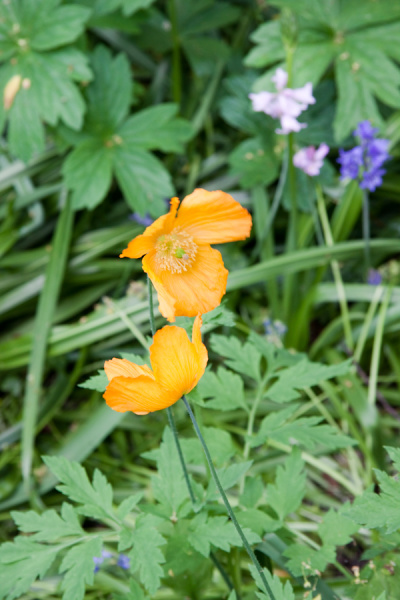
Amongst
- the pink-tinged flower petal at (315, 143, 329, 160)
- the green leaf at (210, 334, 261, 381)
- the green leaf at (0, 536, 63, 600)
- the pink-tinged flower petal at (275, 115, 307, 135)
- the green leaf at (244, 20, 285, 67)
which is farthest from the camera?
the green leaf at (244, 20, 285, 67)

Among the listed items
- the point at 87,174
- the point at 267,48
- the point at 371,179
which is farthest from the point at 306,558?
the point at 267,48

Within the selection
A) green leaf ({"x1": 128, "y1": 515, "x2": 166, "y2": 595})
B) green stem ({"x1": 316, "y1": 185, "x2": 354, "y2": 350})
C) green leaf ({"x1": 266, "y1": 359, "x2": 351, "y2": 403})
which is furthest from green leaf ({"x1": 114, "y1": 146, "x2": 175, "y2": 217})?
green leaf ({"x1": 128, "y1": 515, "x2": 166, "y2": 595})

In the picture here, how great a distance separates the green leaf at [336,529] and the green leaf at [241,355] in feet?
1.00

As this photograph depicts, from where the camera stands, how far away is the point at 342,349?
173cm

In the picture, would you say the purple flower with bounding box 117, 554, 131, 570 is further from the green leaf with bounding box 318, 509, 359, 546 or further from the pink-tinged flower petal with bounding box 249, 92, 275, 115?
the pink-tinged flower petal with bounding box 249, 92, 275, 115

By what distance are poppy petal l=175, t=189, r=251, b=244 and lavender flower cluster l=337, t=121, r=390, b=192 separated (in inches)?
33.3

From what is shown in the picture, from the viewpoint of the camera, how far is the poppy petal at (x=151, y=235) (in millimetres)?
714

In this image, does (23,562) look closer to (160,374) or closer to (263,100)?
(160,374)

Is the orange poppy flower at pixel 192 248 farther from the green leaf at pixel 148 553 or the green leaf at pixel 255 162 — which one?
the green leaf at pixel 255 162

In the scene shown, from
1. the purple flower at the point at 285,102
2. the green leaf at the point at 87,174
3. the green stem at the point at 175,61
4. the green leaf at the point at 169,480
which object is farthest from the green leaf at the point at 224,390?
the green stem at the point at 175,61

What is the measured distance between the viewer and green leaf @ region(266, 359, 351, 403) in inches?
42.4

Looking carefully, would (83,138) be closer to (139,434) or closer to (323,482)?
(139,434)

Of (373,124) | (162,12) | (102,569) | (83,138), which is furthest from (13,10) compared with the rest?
(102,569)

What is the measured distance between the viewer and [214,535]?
901 mm
